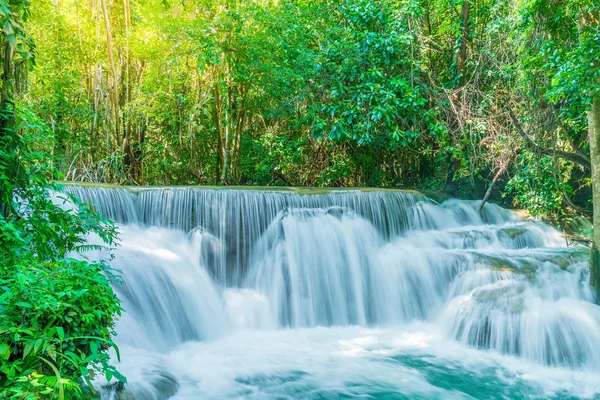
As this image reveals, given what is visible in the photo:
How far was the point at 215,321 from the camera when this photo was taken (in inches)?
254

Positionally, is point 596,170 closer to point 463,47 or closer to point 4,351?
point 463,47

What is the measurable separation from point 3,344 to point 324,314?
5.33 meters

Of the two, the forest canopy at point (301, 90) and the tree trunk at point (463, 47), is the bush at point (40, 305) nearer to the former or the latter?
the forest canopy at point (301, 90)

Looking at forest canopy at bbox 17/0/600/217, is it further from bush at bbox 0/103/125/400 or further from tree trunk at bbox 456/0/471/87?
bush at bbox 0/103/125/400

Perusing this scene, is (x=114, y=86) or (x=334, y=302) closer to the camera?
(x=334, y=302)

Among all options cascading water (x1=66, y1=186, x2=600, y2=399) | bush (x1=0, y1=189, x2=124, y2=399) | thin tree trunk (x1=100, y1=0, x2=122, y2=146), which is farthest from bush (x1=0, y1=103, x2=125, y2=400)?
thin tree trunk (x1=100, y1=0, x2=122, y2=146)

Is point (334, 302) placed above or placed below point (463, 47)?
below

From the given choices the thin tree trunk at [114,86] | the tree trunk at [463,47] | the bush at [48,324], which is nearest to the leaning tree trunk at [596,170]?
the tree trunk at [463,47]

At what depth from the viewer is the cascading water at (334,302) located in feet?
16.6

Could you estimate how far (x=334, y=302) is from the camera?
7234mm

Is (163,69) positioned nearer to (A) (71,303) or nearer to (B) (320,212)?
(B) (320,212)

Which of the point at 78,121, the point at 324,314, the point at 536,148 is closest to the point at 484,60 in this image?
the point at 536,148

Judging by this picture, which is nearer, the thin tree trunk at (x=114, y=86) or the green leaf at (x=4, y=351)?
the green leaf at (x=4, y=351)

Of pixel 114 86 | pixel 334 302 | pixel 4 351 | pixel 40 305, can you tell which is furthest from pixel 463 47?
pixel 4 351
